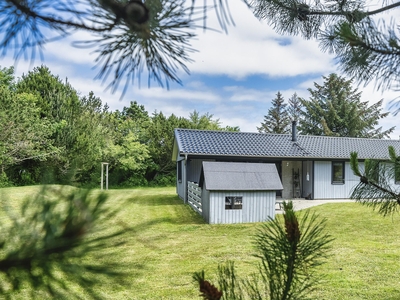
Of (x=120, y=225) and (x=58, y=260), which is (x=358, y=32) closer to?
(x=120, y=225)

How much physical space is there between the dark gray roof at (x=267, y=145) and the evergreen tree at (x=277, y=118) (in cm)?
1850

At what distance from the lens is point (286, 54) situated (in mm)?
3066

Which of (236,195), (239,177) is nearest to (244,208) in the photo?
(236,195)

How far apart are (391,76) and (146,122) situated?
2140 centimetres

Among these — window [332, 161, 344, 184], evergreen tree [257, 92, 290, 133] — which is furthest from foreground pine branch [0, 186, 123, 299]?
evergreen tree [257, 92, 290, 133]

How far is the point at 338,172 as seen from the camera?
1341 cm

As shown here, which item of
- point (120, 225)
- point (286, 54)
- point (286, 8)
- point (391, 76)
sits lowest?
point (120, 225)

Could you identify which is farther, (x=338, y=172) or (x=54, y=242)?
(x=338, y=172)

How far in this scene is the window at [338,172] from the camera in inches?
524

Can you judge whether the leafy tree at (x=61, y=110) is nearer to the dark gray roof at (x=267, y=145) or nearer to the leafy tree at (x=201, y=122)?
the dark gray roof at (x=267, y=145)

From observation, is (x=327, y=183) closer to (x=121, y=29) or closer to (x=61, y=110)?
(x=61, y=110)

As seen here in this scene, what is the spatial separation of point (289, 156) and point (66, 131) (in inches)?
429

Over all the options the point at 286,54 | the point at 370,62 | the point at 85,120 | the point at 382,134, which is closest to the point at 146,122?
the point at 85,120

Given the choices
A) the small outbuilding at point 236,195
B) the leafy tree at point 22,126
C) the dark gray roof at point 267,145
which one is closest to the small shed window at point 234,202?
the small outbuilding at point 236,195
